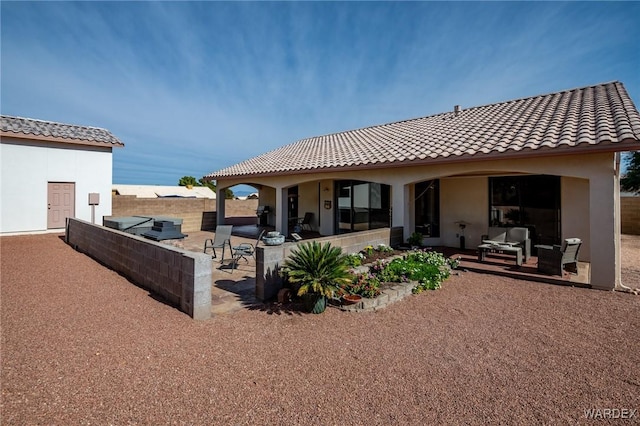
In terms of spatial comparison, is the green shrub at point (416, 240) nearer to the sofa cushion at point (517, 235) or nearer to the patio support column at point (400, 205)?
the patio support column at point (400, 205)

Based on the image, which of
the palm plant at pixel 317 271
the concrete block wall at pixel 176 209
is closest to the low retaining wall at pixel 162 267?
the palm plant at pixel 317 271

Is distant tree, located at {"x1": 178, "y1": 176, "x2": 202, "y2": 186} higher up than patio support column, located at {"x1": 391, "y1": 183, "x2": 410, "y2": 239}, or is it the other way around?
distant tree, located at {"x1": 178, "y1": 176, "x2": 202, "y2": 186}

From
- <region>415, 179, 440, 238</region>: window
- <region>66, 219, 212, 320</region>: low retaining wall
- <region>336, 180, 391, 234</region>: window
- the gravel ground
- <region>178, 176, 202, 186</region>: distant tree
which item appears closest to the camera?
the gravel ground

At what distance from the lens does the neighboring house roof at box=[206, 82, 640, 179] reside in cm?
663

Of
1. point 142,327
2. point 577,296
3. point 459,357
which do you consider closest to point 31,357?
point 142,327

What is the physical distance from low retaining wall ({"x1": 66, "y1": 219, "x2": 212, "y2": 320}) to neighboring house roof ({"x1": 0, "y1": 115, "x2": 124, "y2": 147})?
8662 mm

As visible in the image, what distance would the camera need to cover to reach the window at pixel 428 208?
37.9 feet

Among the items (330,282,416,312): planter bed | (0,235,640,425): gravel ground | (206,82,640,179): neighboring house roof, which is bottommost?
(0,235,640,425): gravel ground

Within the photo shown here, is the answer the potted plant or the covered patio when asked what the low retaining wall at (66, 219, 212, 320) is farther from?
the covered patio

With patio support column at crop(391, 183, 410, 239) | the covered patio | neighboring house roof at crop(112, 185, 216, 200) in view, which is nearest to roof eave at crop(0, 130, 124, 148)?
the covered patio

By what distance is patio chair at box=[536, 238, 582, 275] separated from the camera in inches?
274

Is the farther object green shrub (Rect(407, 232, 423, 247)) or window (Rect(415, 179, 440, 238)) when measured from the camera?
window (Rect(415, 179, 440, 238))

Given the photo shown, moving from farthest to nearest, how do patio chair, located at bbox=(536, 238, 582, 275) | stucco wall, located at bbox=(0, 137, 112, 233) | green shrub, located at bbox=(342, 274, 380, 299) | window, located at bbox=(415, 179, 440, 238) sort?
stucco wall, located at bbox=(0, 137, 112, 233), window, located at bbox=(415, 179, 440, 238), patio chair, located at bbox=(536, 238, 582, 275), green shrub, located at bbox=(342, 274, 380, 299)

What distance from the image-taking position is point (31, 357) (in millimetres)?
3424
